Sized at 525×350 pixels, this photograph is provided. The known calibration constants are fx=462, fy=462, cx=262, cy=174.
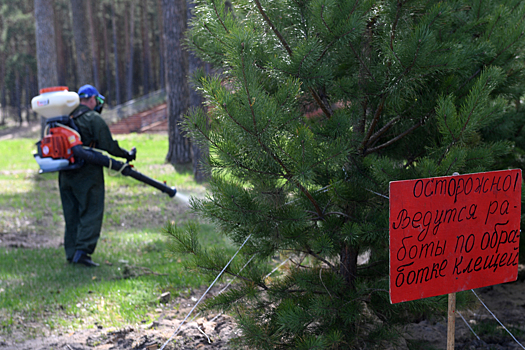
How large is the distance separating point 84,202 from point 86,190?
15 cm

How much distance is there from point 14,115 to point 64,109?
51.4 m

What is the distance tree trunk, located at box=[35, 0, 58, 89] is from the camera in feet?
42.7

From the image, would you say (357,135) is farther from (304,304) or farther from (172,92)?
(172,92)

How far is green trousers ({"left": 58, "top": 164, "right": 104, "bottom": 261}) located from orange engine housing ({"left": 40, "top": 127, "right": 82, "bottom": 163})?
286 millimetres

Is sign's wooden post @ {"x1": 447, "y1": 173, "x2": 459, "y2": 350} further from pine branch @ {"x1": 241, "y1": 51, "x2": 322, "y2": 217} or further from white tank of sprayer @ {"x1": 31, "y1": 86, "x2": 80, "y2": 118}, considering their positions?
white tank of sprayer @ {"x1": 31, "y1": 86, "x2": 80, "y2": 118}

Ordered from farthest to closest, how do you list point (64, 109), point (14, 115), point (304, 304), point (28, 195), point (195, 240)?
point (14, 115) → point (28, 195) → point (64, 109) → point (195, 240) → point (304, 304)

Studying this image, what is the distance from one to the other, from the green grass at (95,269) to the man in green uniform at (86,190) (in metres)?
0.33

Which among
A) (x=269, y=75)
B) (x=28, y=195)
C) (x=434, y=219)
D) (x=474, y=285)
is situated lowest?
(x=28, y=195)

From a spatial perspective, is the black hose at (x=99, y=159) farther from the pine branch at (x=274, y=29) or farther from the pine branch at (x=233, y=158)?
the pine branch at (x=274, y=29)

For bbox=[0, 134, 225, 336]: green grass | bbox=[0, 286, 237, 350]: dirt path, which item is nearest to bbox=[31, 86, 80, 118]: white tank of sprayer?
bbox=[0, 134, 225, 336]: green grass

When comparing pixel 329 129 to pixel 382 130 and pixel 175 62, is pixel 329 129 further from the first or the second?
pixel 175 62

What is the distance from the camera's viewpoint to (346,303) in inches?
110

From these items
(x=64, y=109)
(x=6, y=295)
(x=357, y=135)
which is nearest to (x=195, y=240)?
(x=357, y=135)

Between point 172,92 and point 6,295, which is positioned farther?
point 172,92
